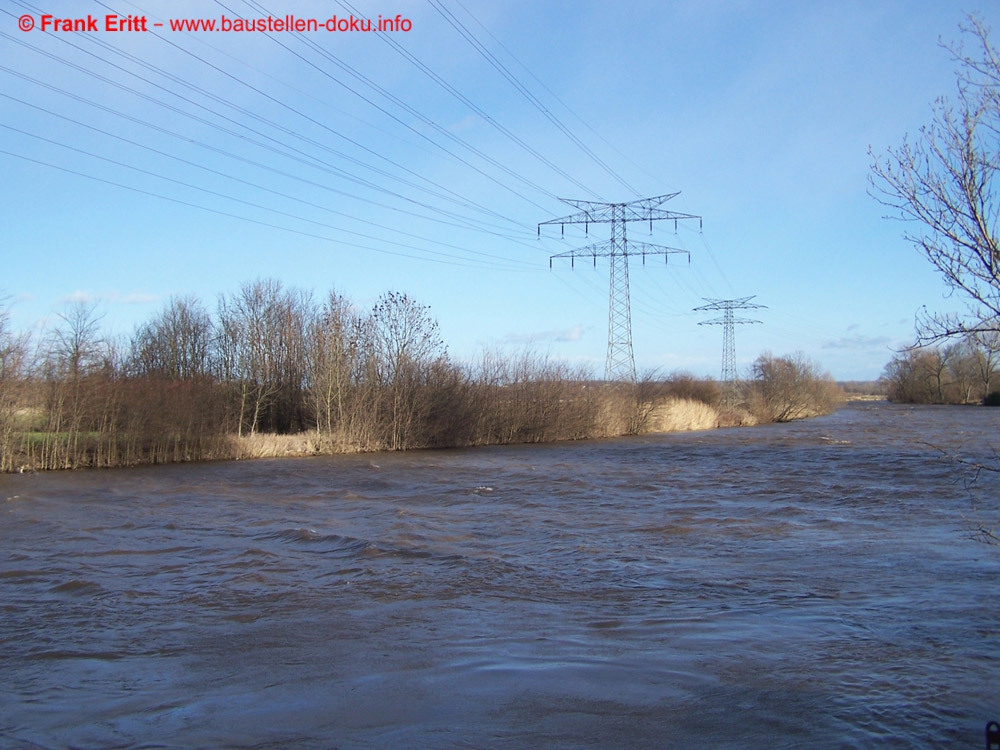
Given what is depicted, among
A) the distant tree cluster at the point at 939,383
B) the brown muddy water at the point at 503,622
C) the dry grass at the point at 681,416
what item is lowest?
the brown muddy water at the point at 503,622

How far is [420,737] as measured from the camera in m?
5.73

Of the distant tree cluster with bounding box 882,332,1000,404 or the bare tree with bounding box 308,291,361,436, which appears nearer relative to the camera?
the bare tree with bounding box 308,291,361,436

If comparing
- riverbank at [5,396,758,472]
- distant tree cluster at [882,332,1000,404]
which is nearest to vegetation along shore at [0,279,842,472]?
riverbank at [5,396,758,472]

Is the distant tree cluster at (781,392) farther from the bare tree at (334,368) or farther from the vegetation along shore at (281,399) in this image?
the bare tree at (334,368)

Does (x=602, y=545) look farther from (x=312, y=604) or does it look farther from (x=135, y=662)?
(x=135, y=662)

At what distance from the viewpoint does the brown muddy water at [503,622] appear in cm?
607

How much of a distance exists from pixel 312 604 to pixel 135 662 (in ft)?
8.11

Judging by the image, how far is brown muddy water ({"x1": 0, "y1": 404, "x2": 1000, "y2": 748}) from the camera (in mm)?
6066

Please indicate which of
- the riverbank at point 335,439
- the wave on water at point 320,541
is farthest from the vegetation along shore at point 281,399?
the wave on water at point 320,541

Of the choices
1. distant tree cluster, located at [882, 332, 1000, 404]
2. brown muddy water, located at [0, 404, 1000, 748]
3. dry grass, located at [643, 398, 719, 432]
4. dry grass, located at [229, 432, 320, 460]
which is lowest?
brown muddy water, located at [0, 404, 1000, 748]

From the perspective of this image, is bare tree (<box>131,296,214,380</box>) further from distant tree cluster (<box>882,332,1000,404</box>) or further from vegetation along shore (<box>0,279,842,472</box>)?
distant tree cluster (<box>882,332,1000,404</box>)

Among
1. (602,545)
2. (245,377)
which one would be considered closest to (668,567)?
(602,545)

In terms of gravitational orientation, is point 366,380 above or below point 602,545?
above

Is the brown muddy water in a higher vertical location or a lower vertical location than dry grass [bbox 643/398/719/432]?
lower
